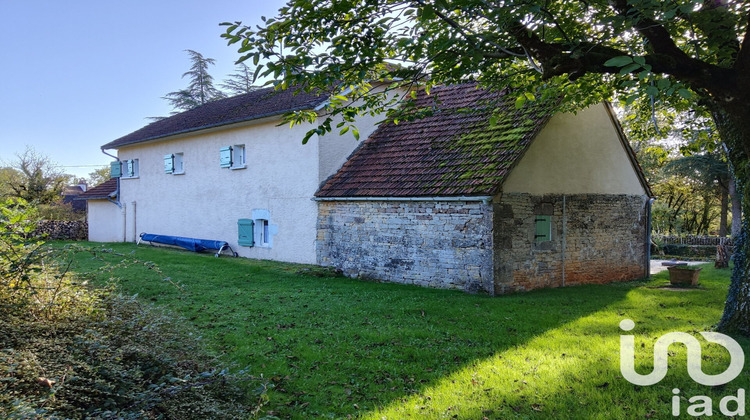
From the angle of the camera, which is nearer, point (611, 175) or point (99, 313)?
point (99, 313)

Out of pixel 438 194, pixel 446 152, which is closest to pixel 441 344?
pixel 438 194

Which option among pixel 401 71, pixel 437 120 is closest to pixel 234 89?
pixel 437 120

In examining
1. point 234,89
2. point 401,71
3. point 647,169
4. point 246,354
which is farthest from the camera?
point 234,89

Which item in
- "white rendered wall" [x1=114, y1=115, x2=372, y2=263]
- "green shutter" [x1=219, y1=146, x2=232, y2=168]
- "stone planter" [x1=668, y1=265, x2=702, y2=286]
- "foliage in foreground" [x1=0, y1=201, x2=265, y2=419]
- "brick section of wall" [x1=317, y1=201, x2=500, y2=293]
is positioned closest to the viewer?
"foliage in foreground" [x1=0, y1=201, x2=265, y2=419]

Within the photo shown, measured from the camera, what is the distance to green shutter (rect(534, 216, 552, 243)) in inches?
470

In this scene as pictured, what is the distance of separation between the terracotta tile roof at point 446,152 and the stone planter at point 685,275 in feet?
19.4

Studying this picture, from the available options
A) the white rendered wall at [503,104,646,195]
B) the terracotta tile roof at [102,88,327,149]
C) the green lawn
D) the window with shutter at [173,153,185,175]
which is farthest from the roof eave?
the white rendered wall at [503,104,646,195]

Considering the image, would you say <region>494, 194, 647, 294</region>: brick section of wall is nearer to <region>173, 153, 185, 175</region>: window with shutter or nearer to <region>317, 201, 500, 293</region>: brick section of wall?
<region>317, 201, 500, 293</region>: brick section of wall

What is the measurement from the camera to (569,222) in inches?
510

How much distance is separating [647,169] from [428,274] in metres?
28.0

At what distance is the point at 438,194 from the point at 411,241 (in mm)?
1490

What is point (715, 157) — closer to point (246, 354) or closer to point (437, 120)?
point (437, 120)

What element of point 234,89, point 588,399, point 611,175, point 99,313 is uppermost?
point 234,89

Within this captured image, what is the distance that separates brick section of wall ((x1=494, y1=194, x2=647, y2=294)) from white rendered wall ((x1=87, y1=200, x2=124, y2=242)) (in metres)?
20.0
